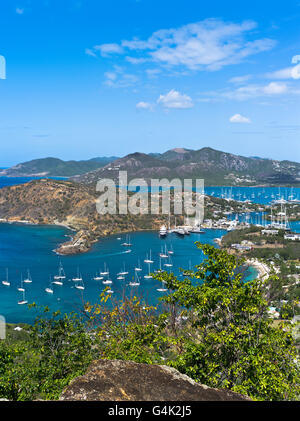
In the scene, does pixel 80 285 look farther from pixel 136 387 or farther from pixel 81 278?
pixel 136 387

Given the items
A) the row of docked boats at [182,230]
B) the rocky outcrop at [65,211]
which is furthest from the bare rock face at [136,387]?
the row of docked boats at [182,230]

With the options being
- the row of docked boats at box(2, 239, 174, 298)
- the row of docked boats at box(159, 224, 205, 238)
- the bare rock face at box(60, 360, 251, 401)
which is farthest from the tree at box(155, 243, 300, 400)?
the row of docked boats at box(159, 224, 205, 238)

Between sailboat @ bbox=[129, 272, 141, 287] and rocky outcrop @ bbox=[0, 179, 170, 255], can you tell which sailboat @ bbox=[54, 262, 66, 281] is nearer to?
sailboat @ bbox=[129, 272, 141, 287]

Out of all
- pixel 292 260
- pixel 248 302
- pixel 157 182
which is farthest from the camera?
pixel 157 182

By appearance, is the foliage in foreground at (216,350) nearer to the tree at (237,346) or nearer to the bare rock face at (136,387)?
the tree at (237,346)

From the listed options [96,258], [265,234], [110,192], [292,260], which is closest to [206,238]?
[265,234]

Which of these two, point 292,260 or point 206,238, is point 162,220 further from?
point 292,260
